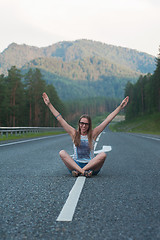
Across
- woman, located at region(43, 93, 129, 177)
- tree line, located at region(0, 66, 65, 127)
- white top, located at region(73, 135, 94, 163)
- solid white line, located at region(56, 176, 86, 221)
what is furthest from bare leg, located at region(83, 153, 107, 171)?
tree line, located at region(0, 66, 65, 127)

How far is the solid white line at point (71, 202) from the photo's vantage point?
3.79 metres

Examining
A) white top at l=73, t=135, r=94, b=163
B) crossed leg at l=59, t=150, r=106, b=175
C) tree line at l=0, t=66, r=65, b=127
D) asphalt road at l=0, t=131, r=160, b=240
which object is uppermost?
tree line at l=0, t=66, r=65, b=127

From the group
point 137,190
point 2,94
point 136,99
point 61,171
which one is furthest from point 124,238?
point 136,99

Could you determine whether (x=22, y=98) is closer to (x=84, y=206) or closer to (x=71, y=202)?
(x=71, y=202)

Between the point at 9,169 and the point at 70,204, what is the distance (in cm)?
385

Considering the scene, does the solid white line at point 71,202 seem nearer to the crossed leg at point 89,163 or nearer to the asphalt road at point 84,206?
the asphalt road at point 84,206

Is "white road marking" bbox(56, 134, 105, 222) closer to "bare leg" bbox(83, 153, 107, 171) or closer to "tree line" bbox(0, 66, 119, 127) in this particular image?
"bare leg" bbox(83, 153, 107, 171)

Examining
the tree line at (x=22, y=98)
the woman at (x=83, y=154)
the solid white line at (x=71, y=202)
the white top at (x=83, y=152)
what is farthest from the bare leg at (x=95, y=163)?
the tree line at (x=22, y=98)

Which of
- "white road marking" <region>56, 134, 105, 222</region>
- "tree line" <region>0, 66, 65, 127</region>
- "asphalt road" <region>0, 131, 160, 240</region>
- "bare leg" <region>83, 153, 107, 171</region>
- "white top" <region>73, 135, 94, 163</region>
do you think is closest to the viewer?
"asphalt road" <region>0, 131, 160, 240</region>

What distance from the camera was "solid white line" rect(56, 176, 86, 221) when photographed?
12.4ft

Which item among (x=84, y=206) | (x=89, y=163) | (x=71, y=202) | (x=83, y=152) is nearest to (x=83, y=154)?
(x=83, y=152)

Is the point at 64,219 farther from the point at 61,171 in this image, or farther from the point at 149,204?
the point at 61,171

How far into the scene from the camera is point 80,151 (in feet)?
22.5

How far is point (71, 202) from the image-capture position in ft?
14.8
